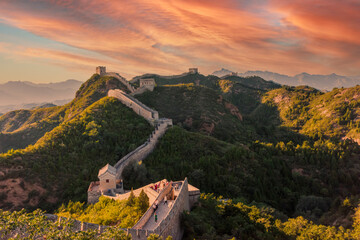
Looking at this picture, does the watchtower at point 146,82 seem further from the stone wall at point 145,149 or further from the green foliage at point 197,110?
the stone wall at point 145,149

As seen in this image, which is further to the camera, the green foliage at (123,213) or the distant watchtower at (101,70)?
the distant watchtower at (101,70)

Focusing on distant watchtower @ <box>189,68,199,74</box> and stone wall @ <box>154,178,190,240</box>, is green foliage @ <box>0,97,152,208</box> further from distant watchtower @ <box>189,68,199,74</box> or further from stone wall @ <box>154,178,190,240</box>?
distant watchtower @ <box>189,68,199,74</box>

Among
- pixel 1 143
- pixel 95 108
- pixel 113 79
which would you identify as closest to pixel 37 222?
pixel 95 108

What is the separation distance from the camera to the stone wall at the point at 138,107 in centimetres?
6016

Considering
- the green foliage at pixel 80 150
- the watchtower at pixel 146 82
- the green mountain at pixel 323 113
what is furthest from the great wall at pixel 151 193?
the green mountain at pixel 323 113

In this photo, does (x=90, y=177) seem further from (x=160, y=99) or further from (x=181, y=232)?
(x=160, y=99)

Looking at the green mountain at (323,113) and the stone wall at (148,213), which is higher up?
the green mountain at (323,113)

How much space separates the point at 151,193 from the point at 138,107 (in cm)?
4028

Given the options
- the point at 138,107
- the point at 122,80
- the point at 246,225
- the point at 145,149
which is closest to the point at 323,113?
the point at 138,107

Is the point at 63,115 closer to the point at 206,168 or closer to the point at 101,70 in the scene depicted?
the point at 101,70

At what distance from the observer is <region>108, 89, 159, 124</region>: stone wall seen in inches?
2368

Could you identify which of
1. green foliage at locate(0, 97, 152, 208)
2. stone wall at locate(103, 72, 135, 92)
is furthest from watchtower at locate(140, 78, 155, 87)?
green foliage at locate(0, 97, 152, 208)

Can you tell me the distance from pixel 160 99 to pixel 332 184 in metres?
60.3

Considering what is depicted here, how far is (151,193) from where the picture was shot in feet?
87.6
